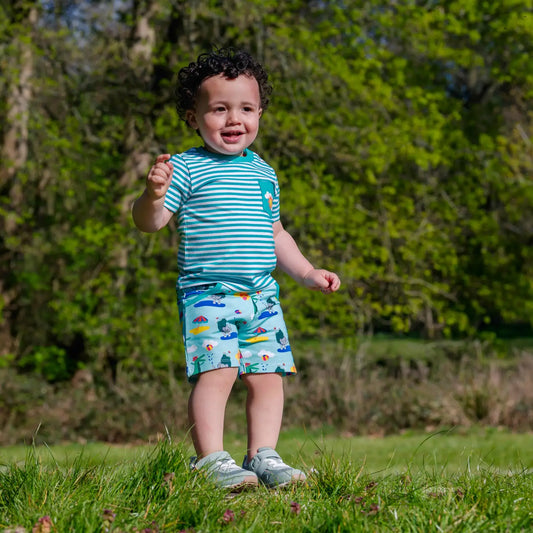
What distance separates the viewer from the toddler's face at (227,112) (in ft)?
10.3

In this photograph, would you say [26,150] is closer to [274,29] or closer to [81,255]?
[81,255]

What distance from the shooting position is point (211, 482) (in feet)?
8.70

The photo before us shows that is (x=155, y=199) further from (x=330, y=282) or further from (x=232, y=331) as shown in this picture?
(x=330, y=282)

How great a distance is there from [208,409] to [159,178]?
0.86 m

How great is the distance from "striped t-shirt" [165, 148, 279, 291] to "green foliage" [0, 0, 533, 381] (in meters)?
6.01

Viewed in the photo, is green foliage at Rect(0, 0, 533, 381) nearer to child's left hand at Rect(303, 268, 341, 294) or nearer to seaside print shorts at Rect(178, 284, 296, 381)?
child's left hand at Rect(303, 268, 341, 294)

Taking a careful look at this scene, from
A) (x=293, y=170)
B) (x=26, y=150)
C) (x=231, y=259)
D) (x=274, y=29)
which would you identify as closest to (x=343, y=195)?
(x=293, y=170)

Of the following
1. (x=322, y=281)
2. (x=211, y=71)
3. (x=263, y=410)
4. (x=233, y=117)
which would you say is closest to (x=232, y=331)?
(x=263, y=410)

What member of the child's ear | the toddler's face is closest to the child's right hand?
the toddler's face

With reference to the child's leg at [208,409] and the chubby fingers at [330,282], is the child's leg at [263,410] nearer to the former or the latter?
the child's leg at [208,409]

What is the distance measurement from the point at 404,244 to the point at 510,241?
7.75 feet

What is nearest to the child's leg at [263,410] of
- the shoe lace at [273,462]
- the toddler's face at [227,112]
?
the shoe lace at [273,462]

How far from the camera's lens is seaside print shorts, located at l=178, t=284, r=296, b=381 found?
297 cm

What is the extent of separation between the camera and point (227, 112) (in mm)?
3145
